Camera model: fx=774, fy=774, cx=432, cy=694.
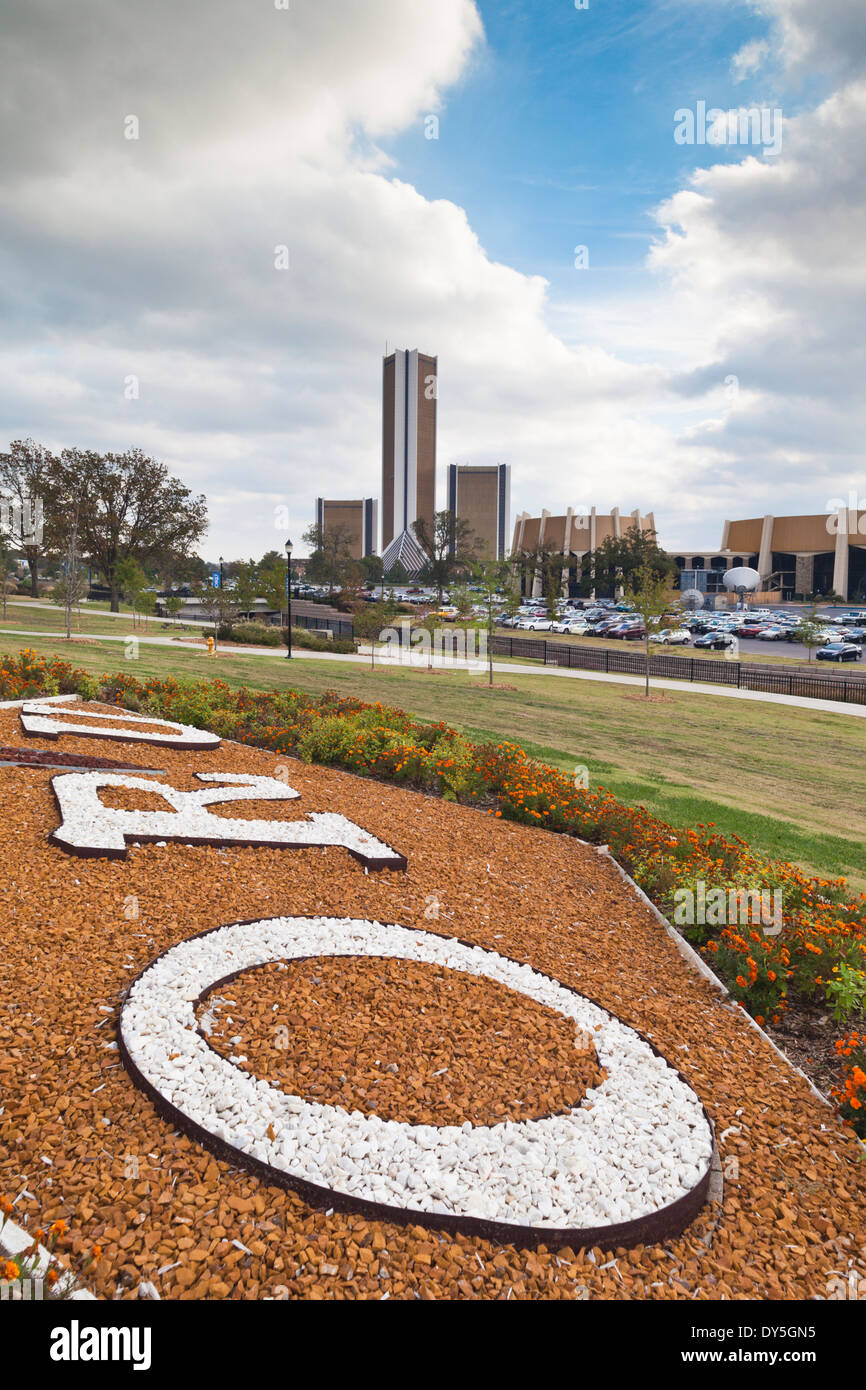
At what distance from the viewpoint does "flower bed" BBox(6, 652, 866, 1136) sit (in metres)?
5.41

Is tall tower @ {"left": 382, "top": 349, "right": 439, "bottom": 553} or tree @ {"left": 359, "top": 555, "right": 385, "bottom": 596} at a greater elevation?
tall tower @ {"left": 382, "top": 349, "right": 439, "bottom": 553}

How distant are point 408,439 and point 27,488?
147 metres

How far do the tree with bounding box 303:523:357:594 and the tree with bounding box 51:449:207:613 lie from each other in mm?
38800

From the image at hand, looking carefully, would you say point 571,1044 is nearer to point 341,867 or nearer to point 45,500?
point 341,867

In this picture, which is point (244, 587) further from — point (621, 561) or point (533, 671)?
point (621, 561)

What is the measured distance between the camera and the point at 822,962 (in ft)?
17.9

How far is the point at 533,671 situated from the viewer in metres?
28.4

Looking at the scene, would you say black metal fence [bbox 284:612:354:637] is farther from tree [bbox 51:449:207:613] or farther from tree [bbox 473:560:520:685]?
tree [bbox 473:560:520:685]

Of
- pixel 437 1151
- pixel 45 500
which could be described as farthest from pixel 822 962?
pixel 45 500

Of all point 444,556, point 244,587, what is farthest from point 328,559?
point 244,587

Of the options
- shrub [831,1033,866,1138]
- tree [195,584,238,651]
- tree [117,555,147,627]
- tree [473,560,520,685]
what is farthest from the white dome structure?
shrub [831,1033,866,1138]

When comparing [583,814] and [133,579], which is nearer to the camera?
[583,814]

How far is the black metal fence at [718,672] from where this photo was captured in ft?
81.0
